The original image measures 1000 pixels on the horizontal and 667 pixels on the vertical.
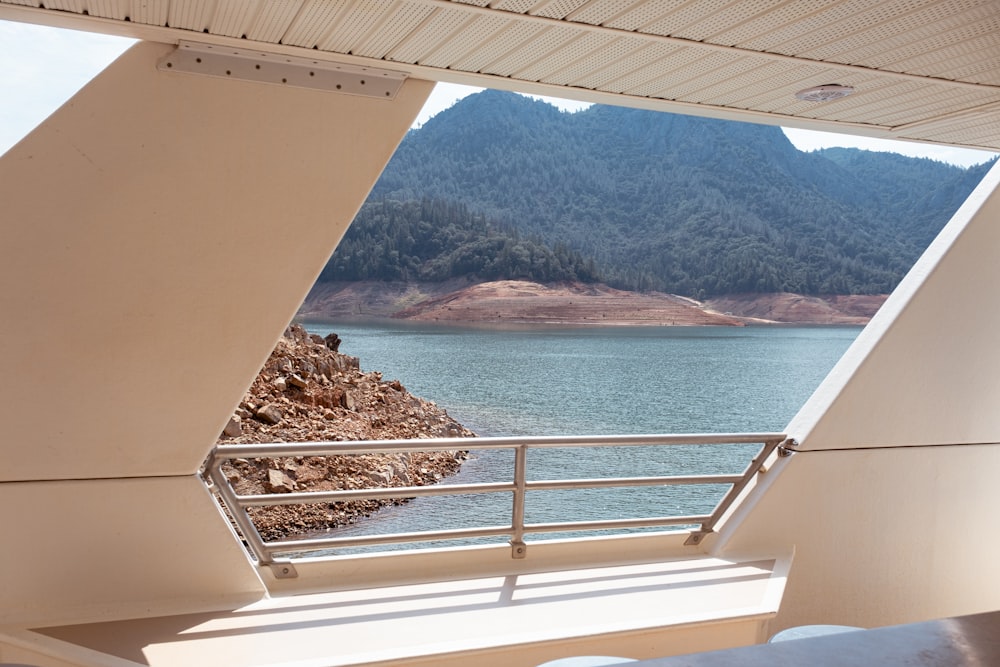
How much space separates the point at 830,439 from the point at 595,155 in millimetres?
13617

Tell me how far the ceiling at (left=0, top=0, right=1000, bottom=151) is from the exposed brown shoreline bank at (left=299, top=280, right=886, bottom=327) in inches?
402

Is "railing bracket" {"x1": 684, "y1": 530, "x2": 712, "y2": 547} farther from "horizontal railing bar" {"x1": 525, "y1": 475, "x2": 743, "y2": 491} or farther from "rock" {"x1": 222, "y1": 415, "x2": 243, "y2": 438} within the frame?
"rock" {"x1": 222, "y1": 415, "x2": 243, "y2": 438}

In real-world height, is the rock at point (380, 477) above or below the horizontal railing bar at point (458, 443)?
below

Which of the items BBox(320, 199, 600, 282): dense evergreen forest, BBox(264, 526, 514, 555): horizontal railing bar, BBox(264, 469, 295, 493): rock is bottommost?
BBox(264, 469, 295, 493): rock

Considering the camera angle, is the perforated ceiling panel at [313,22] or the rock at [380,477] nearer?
the perforated ceiling panel at [313,22]

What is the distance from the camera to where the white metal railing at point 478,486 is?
261cm

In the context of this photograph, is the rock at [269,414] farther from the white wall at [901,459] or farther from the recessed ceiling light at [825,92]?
the recessed ceiling light at [825,92]

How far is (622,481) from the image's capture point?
3.06 meters

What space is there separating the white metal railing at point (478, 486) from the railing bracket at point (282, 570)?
2 centimetres

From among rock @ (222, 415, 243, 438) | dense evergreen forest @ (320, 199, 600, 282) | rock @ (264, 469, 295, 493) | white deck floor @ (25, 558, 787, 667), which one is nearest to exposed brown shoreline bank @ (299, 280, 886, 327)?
dense evergreen forest @ (320, 199, 600, 282)

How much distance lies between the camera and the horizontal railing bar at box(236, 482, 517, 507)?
2637mm

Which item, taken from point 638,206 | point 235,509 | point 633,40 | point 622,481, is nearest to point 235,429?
point 235,509

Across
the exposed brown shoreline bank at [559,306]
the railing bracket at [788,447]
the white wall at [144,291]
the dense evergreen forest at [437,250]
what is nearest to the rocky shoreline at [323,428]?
the exposed brown shoreline bank at [559,306]

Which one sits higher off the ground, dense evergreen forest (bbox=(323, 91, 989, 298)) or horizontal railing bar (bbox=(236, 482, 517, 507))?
dense evergreen forest (bbox=(323, 91, 989, 298))
